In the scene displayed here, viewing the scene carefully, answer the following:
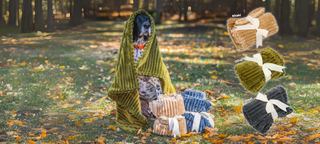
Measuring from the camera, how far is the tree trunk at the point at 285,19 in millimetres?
10922

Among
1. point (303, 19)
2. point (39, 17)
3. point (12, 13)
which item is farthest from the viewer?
point (12, 13)

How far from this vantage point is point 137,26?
3863 millimetres

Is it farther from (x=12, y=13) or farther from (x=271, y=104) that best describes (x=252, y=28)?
(x=12, y=13)

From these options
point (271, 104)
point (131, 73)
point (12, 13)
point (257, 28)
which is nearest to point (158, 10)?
point (12, 13)

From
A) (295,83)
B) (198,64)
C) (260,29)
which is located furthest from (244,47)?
(198,64)

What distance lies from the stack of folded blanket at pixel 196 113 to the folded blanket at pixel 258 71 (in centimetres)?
114

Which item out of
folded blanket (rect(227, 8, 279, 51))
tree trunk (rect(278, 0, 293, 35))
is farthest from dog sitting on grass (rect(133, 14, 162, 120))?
tree trunk (rect(278, 0, 293, 35))

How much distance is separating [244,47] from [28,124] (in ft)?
12.6

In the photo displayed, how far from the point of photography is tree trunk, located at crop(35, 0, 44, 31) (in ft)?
38.1

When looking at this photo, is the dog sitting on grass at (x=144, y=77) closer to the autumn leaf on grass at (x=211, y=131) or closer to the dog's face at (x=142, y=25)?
the dog's face at (x=142, y=25)

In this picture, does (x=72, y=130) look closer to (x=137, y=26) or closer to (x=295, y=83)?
(x=137, y=26)

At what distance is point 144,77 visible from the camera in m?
4.12

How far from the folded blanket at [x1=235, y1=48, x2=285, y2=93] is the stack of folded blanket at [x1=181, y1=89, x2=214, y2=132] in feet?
3.74

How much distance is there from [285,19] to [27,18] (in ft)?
37.6
